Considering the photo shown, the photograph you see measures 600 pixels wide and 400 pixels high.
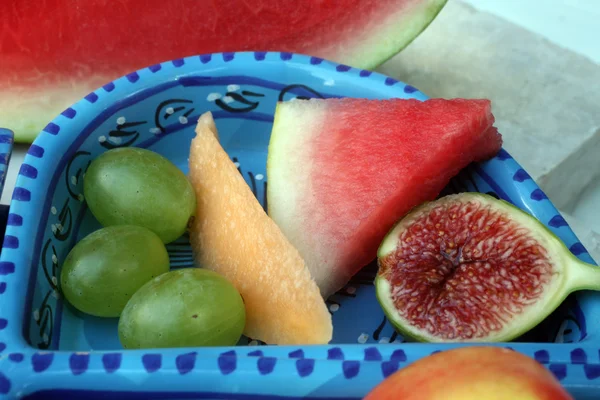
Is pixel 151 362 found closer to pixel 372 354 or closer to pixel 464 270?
pixel 372 354

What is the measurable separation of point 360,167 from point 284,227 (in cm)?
13

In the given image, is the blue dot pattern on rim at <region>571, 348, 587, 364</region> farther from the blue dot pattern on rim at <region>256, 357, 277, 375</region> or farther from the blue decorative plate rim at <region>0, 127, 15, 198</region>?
the blue decorative plate rim at <region>0, 127, 15, 198</region>

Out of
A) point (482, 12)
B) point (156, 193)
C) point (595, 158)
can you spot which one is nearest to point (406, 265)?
point (156, 193)

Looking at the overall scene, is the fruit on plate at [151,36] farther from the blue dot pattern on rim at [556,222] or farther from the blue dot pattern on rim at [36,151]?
the blue dot pattern on rim at [556,222]

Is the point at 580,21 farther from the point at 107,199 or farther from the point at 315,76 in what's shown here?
the point at 107,199

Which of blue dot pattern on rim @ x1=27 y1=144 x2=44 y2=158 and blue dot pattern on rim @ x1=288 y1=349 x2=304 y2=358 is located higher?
blue dot pattern on rim @ x1=27 y1=144 x2=44 y2=158

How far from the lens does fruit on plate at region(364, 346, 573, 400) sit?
0.39 m

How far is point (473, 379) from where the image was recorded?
0.40 meters

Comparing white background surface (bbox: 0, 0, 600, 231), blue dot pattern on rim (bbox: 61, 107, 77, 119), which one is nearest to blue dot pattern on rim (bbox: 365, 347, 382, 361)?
blue dot pattern on rim (bbox: 61, 107, 77, 119)

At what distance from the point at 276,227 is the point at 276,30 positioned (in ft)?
1.55

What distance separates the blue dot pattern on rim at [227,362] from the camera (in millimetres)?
499

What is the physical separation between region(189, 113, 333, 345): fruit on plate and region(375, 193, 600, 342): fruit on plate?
0.11m

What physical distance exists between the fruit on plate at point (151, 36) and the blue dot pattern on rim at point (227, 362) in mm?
698

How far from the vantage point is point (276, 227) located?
75 cm
